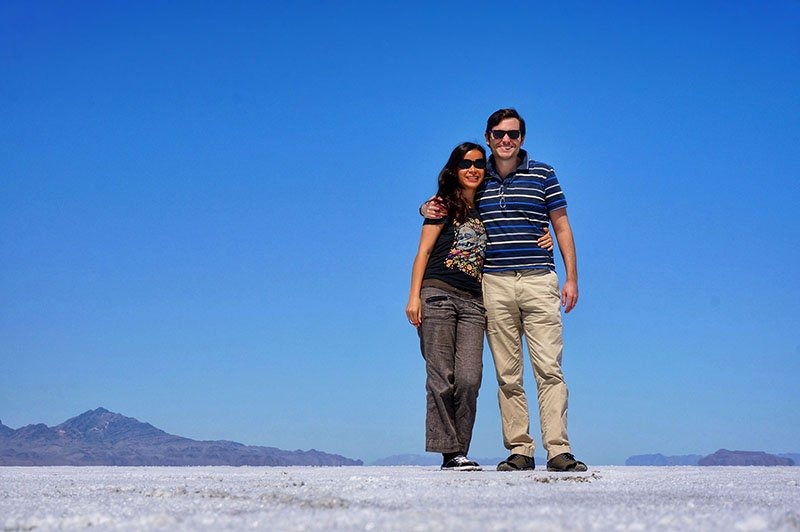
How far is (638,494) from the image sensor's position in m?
3.76

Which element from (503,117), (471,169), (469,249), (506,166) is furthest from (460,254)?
(503,117)

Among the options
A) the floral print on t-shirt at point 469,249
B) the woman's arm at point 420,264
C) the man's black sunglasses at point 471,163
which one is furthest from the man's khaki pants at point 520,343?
the man's black sunglasses at point 471,163

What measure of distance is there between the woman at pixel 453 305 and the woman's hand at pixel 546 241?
0.40m

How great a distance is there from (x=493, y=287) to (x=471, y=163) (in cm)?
89

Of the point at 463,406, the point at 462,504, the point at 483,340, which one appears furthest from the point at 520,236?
the point at 462,504

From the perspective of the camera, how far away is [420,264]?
6316mm

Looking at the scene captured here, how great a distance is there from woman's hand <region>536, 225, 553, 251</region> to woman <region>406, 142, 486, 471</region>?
40 cm

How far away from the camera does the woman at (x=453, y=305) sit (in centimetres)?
615

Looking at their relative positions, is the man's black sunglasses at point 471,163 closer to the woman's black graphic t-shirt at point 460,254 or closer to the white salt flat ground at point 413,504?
the woman's black graphic t-shirt at point 460,254

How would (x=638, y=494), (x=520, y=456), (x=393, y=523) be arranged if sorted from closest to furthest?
(x=393, y=523) → (x=638, y=494) → (x=520, y=456)

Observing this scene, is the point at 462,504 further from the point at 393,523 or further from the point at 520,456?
the point at 520,456

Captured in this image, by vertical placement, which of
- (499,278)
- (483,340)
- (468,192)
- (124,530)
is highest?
(468,192)

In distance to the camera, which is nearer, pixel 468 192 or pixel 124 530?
pixel 124 530

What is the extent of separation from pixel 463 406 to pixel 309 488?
2.32 m
